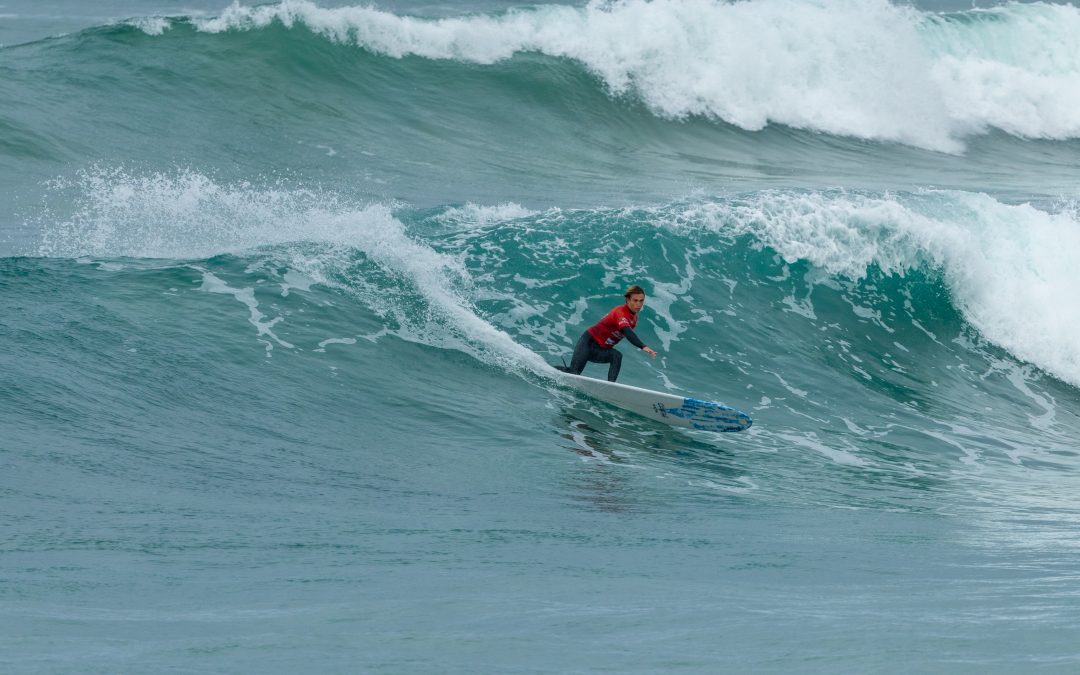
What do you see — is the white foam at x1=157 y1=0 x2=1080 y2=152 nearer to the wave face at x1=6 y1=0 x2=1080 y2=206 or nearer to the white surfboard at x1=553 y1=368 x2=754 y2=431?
the wave face at x1=6 y1=0 x2=1080 y2=206

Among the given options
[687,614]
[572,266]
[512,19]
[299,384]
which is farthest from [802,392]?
[512,19]

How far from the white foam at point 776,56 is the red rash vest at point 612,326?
653 inches

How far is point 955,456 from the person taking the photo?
11.9 meters

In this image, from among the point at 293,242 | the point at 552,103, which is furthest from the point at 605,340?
the point at 552,103

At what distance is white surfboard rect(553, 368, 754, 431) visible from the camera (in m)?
11.4

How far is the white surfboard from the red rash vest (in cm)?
55

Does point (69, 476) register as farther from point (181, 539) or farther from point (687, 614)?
point (687, 614)

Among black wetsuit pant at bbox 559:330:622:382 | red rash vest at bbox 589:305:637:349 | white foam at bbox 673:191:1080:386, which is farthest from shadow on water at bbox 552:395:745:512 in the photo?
white foam at bbox 673:191:1080:386

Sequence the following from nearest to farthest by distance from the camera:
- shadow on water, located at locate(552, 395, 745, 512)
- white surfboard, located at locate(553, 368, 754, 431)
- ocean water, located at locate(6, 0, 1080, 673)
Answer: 1. ocean water, located at locate(6, 0, 1080, 673)
2. shadow on water, located at locate(552, 395, 745, 512)
3. white surfboard, located at locate(553, 368, 754, 431)

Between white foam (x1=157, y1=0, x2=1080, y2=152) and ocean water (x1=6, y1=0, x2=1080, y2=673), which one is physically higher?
white foam (x1=157, y1=0, x2=1080, y2=152)

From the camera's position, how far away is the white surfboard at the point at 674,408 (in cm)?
1142

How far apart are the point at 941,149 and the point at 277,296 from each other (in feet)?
74.1

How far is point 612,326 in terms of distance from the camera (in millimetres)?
12406

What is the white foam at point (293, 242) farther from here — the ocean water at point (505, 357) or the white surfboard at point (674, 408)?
the white surfboard at point (674, 408)
